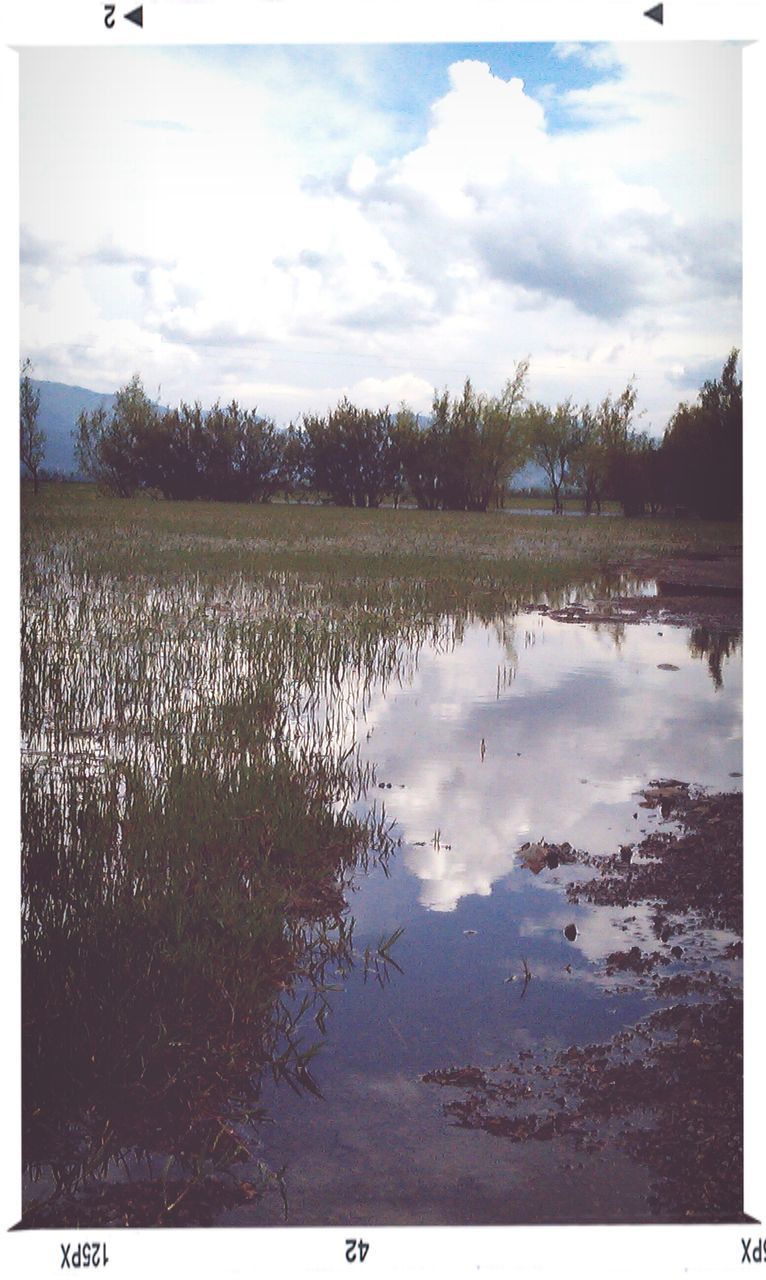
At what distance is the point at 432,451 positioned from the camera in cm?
792

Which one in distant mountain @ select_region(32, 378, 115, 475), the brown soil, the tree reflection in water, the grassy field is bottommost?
the brown soil

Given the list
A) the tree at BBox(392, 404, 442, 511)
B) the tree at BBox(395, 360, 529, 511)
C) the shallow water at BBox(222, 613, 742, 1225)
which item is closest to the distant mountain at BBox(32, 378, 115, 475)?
the tree at BBox(395, 360, 529, 511)

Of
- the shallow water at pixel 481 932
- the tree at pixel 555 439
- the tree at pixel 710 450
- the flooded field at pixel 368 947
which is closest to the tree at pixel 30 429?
the flooded field at pixel 368 947

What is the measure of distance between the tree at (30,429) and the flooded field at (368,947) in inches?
35.7

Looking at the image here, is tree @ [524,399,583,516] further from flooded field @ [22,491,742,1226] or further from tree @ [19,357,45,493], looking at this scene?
tree @ [19,357,45,493]

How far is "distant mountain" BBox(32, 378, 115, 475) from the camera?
4.00 m

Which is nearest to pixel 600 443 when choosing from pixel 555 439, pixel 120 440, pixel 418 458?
pixel 555 439

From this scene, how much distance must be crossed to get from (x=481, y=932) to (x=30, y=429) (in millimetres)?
2440

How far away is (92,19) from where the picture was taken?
2.92m

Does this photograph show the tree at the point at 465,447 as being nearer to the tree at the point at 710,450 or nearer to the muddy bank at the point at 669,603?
the tree at the point at 710,450

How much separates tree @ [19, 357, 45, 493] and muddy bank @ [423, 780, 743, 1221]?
2.53m
